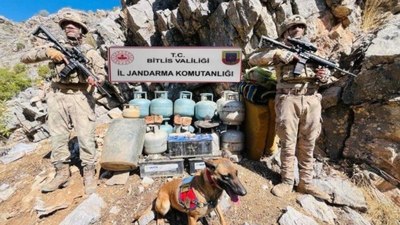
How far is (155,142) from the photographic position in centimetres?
507

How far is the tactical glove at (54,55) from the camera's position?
4.06m

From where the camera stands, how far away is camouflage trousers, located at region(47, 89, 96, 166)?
4301mm

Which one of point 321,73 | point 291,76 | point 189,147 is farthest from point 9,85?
point 321,73

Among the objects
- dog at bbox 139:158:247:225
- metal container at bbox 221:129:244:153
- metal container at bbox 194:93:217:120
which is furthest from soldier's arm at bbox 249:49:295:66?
dog at bbox 139:158:247:225

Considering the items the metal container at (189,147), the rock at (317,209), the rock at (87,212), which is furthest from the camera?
the metal container at (189,147)

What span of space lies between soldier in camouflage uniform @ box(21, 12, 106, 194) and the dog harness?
6.69ft

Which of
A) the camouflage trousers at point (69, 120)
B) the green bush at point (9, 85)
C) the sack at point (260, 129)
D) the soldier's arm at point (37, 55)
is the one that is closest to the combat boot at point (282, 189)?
the sack at point (260, 129)

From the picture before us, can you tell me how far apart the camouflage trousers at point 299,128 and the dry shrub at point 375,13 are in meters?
4.74

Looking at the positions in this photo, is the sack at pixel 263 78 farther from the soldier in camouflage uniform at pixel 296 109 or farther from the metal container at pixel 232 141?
the metal container at pixel 232 141

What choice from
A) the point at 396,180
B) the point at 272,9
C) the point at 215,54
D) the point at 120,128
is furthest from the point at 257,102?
the point at 272,9

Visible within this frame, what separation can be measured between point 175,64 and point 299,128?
299 centimetres

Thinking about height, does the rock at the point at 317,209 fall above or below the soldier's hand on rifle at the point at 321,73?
below

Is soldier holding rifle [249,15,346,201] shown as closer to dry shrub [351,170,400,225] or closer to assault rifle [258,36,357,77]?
assault rifle [258,36,357,77]

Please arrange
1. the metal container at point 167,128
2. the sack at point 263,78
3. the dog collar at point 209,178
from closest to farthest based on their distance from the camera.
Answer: the dog collar at point 209,178, the sack at point 263,78, the metal container at point 167,128
